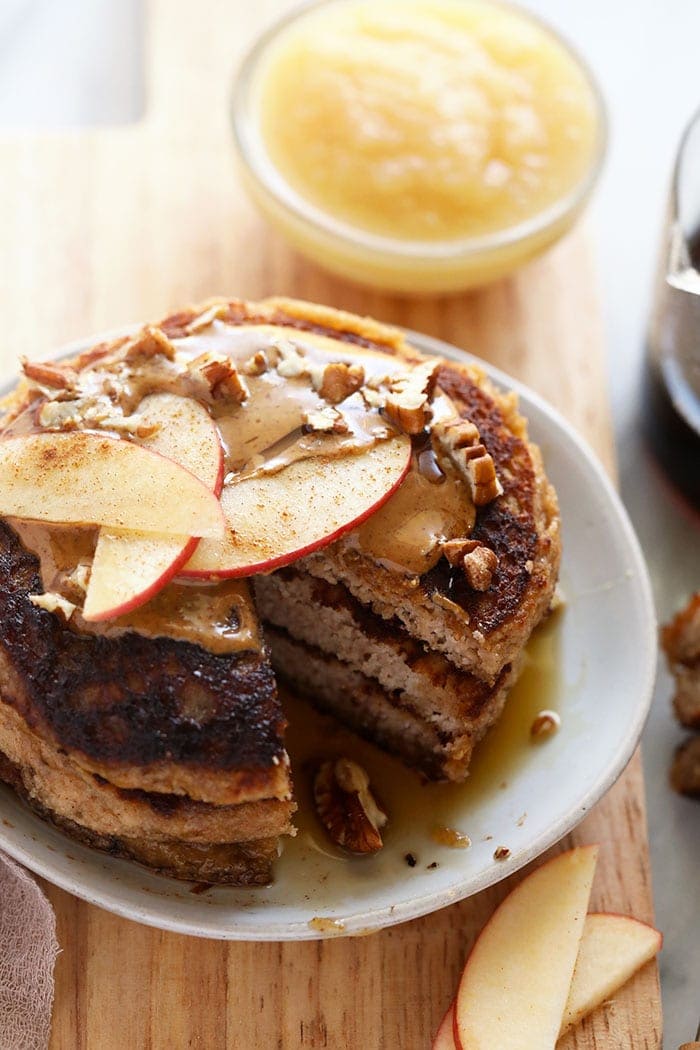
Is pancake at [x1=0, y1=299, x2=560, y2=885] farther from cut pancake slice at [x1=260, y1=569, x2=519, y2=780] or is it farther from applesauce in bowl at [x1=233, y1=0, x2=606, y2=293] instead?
applesauce in bowl at [x1=233, y1=0, x2=606, y2=293]

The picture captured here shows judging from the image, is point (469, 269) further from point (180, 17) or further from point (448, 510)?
point (180, 17)

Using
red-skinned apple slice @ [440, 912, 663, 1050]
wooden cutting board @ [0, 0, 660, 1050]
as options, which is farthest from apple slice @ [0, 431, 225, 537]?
red-skinned apple slice @ [440, 912, 663, 1050]

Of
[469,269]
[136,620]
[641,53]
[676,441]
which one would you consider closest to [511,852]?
[136,620]

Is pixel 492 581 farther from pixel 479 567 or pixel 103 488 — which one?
pixel 103 488

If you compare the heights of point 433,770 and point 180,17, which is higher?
point 180,17

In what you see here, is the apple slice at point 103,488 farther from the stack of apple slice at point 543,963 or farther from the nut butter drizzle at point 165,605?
the stack of apple slice at point 543,963

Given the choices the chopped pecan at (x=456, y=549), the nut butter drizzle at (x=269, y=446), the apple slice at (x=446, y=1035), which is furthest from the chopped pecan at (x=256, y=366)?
the apple slice at (x=446, y=1035)

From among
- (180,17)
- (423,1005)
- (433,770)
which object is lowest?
(423,1005)
